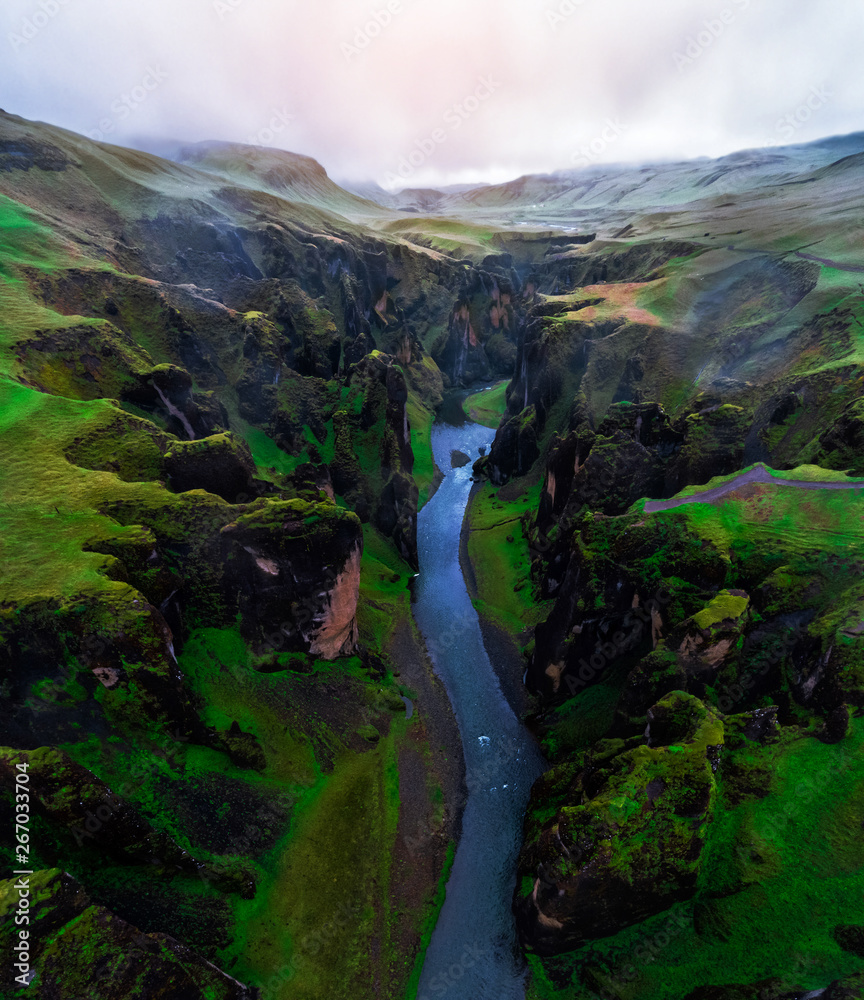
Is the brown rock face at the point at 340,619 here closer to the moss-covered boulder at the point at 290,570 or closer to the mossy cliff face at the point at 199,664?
the moss-covered boulder at the point at 290,570

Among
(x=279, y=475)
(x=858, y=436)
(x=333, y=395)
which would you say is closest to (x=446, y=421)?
(x=333, y=395)

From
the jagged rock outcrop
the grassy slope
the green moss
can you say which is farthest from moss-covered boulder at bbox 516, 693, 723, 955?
the green moss

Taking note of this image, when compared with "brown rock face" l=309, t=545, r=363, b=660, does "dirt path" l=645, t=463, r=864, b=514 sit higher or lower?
higher

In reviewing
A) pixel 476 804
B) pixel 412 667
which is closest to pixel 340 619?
pixel 412 667

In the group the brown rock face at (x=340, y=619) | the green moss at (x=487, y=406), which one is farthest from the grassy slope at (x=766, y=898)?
the green moss at (x=487, y=406)

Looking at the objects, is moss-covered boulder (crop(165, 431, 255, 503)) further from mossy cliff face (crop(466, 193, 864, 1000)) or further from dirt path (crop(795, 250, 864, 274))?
dirt path (crop(795, 250, 864, 274))

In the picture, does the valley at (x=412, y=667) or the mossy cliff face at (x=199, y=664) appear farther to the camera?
the mossy cliff face at (x=199, y=664)

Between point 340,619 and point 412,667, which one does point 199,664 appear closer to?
point 340,619

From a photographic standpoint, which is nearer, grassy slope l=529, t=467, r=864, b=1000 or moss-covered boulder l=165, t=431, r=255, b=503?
grassy slope l=529, t=467, r=864, b=1000
